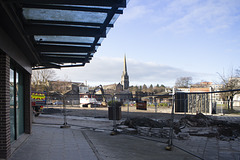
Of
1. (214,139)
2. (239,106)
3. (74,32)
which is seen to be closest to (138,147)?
(214,139)

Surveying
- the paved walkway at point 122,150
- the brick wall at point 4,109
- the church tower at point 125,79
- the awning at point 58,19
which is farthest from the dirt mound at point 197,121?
the church tower at point 125,79

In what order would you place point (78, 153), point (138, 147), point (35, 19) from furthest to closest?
point (138, 147), point (78, 153), point (35, 19)

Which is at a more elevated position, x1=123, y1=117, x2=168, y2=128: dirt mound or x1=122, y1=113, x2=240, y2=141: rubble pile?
x1=123, y1=117, x2=168, y2=128: dirt mound

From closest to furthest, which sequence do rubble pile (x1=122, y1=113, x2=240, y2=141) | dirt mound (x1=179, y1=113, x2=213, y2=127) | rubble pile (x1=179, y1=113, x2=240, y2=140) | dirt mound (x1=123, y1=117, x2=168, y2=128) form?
rubble pile (x1=122, y1=113, x2=240, y2=141)
rubble pile (x1=179, y1=113, x2=240, y2=140)
dirt mound (x1=123, y1=117, x2=168, y2=128)
dirt mound (x1=179, y1=113, x2=213, y2=127)

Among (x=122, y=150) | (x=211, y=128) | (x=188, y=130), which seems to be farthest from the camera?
(x=211, y=128)

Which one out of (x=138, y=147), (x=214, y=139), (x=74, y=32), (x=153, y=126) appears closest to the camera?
(x=74, y=32)

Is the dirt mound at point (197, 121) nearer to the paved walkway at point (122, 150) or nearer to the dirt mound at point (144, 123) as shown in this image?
the dirt mound at point (144, 123)

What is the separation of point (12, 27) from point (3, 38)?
1.57 ft

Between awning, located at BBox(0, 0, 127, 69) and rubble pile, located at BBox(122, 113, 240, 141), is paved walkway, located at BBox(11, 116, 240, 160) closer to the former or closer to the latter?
rubble pile, located at BBox(122, 113, 240, 141)

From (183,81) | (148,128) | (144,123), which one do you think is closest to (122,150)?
(148,128)

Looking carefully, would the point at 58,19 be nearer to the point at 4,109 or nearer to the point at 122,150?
the point at 4,109

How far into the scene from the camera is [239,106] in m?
17.2

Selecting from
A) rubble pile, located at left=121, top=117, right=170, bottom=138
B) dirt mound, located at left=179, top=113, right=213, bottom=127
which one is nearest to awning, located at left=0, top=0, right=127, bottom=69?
rubble pile, located at left=121, top=117, right=170, bottom=138

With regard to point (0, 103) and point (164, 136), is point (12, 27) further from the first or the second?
point (164, 136)
